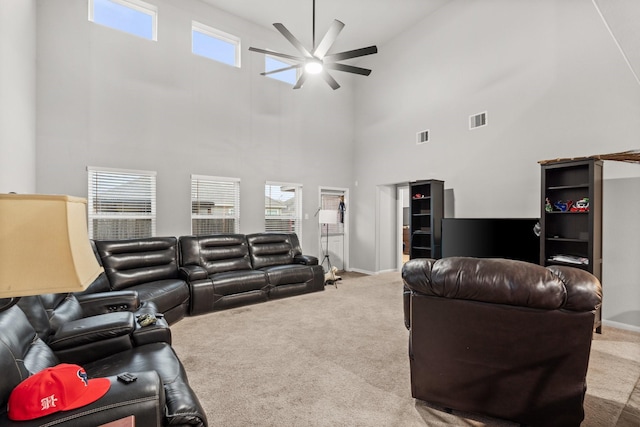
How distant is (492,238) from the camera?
451 centimetres

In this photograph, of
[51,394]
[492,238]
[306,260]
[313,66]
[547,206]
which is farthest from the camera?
[306,260]

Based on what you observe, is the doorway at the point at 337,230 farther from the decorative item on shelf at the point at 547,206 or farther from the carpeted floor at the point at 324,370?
the decorative item on shelf at the point at 547,206

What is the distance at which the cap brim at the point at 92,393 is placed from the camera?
3.52ft

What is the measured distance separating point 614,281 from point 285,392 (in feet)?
13.6

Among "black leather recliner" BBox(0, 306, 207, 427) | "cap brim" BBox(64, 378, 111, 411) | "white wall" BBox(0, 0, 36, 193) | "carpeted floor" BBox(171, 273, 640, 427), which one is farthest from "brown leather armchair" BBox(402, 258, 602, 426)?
"white wall" BBox(0, 0, 36, 193)

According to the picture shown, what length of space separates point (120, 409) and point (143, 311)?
165cm

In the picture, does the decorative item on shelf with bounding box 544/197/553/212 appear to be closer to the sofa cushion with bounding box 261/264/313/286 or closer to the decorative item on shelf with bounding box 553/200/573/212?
the decorative item on shelf with bounding box 553/200/573/212

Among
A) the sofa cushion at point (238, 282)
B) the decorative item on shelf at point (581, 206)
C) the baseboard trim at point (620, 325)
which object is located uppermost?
the decorative item on shelf at point (581, 206)

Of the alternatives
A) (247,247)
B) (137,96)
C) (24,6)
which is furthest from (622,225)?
(24,6)

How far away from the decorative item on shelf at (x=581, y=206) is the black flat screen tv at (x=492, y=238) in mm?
539

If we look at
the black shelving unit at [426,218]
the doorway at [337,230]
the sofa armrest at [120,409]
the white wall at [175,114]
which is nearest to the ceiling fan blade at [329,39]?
the white wall at [175,114]

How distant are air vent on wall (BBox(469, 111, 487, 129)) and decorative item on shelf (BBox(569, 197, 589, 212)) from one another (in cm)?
196

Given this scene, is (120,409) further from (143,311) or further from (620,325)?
(620,325)

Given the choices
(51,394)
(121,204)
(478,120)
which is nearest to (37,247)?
(51,394)
